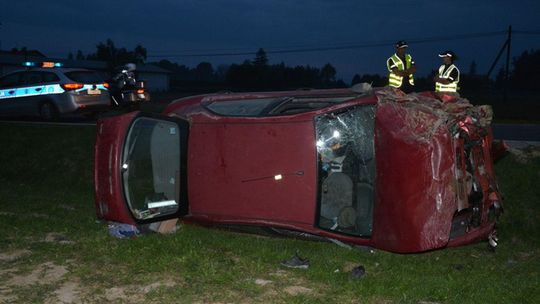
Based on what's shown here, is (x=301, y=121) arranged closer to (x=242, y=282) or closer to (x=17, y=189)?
(x=242, y=282)

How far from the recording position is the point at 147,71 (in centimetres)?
6234

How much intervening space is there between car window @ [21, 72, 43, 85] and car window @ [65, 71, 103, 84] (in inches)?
41.2

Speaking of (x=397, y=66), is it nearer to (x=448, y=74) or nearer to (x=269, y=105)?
(x=448, y=74)

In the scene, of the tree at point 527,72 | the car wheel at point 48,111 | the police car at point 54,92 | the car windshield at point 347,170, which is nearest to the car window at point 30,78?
the police car at point 54,92

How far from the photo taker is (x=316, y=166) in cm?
487

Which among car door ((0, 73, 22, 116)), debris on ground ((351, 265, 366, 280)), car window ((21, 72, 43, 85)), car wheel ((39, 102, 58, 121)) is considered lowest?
debris on ground ((351, 265, 366, 280))

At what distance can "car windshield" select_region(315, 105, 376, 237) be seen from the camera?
5008mm

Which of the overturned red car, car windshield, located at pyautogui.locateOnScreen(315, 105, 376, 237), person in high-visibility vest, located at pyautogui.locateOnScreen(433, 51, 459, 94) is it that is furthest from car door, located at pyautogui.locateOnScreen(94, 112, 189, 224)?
person in high-visibility vest, located at pyautogui.locateOnScreen(433, 51, 459, 94)

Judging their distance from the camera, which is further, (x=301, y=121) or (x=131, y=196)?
(x=131, y=196)

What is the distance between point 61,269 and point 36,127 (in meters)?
8.37

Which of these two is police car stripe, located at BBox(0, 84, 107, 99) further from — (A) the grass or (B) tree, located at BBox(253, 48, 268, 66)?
(B) tree, located at BBox(253, 48, 268, 66)

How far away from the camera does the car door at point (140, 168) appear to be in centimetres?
535

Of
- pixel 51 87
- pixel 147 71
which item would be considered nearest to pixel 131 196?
pixel 51 87

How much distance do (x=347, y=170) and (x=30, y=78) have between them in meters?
Result: 11.7
